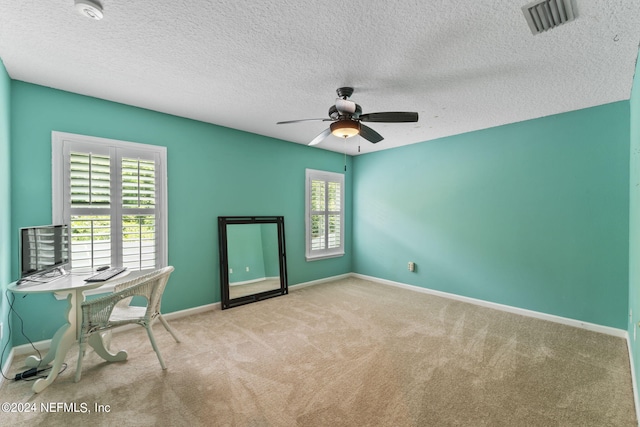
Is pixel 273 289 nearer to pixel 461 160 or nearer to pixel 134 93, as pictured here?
pixel 134 93

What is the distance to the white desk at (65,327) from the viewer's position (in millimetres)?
2032

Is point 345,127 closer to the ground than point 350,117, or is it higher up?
closer to the ground

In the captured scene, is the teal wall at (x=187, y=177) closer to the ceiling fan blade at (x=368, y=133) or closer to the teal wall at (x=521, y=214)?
the teal wall at (x=521, y=214)

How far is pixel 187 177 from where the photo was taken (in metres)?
3.58

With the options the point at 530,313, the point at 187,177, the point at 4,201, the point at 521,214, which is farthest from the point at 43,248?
the point at 530,313

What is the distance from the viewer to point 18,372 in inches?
89.0

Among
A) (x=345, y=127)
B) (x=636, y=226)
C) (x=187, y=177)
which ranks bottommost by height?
(x=636, y=226)

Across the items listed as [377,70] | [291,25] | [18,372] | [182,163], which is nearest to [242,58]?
[291,25]

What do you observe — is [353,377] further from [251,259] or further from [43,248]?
[43,248]

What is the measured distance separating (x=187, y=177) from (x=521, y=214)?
440cm

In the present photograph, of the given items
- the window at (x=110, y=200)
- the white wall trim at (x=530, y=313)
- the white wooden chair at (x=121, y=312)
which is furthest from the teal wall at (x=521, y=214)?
the white wooden chair at (x=121, y=312)

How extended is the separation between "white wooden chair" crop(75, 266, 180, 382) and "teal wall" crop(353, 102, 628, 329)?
12.6 feet

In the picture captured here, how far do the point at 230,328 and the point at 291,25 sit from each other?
118 inches

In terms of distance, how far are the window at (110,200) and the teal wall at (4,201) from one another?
32 centimetres
